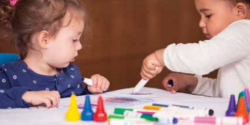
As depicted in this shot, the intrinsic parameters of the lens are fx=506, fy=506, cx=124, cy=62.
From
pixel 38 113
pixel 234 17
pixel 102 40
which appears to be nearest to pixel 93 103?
pixel 38 113

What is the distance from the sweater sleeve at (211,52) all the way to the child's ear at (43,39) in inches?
12.5

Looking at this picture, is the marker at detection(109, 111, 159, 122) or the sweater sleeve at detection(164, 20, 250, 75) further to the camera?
the sweater sleeve at detection(164, 20, 250, 75)

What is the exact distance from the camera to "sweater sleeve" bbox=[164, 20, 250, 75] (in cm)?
122

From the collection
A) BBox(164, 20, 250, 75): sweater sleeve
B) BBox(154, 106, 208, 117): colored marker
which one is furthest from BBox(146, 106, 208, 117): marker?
BBox(164, 20, 250, 75): sweater sleeve

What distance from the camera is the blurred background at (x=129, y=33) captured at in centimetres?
246

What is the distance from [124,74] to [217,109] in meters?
1.57

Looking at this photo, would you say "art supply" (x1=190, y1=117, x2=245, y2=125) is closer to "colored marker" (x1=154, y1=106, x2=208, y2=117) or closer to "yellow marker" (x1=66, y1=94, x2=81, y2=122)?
"colored marker" (x1=154, y1=106, x2=208, y2=117)

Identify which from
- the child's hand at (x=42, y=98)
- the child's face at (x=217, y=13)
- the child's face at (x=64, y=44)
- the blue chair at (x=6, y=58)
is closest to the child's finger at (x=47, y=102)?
the child's hand at (x=42, y=98)

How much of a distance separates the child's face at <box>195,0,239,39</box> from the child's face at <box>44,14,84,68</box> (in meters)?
0.35

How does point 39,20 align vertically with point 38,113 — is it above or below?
above

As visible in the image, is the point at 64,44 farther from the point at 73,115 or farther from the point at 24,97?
the point at 73,115

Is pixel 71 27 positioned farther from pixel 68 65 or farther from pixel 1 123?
pixel 1 123

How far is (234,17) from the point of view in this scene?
140 centimetres

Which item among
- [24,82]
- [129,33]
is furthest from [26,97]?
[129,33]
